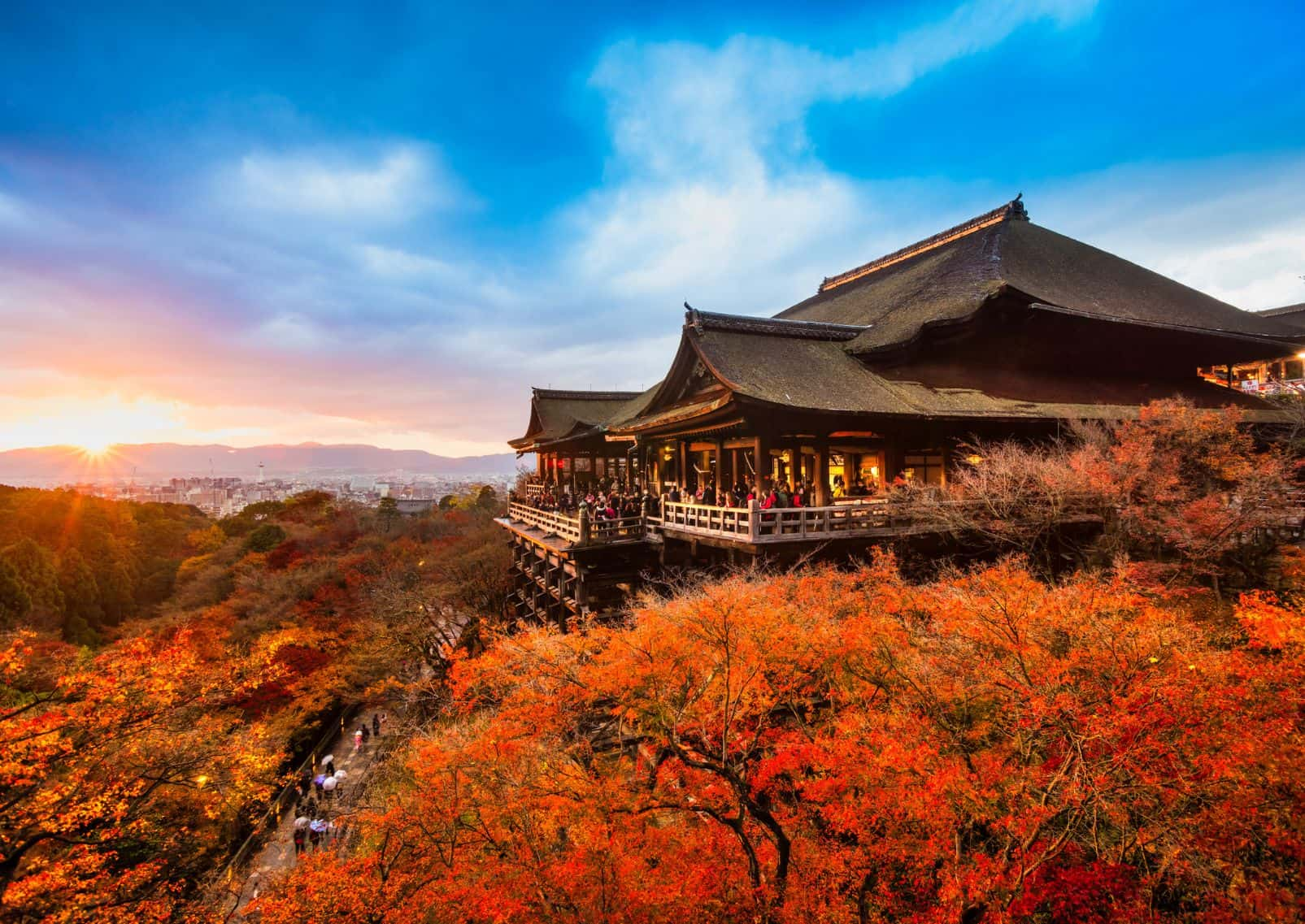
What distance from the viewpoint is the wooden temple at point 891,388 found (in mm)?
14586

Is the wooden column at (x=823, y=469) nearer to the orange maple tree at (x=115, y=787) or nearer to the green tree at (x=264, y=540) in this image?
the orange maple tree at (x=115, y=787)

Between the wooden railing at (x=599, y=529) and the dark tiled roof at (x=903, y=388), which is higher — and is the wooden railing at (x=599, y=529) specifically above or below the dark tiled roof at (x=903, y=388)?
below

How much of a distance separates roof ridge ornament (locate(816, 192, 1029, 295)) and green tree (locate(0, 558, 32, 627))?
49.9 metres

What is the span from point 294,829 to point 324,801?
103cm

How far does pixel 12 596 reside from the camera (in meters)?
30.7

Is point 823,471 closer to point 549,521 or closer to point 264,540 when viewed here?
point 549,521

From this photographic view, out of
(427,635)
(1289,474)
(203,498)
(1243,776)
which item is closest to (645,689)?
(1243,776)

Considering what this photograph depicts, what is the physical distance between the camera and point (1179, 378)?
20.8 metres

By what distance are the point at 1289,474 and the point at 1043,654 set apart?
8770 millimetres

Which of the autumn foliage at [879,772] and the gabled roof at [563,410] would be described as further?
the gabled roof at [563,410]

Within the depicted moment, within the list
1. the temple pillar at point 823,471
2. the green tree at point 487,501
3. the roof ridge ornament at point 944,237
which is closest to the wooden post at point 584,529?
the temple pillar at point 823,471

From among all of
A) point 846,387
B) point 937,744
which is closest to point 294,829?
point 937,744

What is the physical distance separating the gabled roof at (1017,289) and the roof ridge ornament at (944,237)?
2.0 inches

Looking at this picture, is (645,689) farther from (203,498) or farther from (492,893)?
(203,498)
